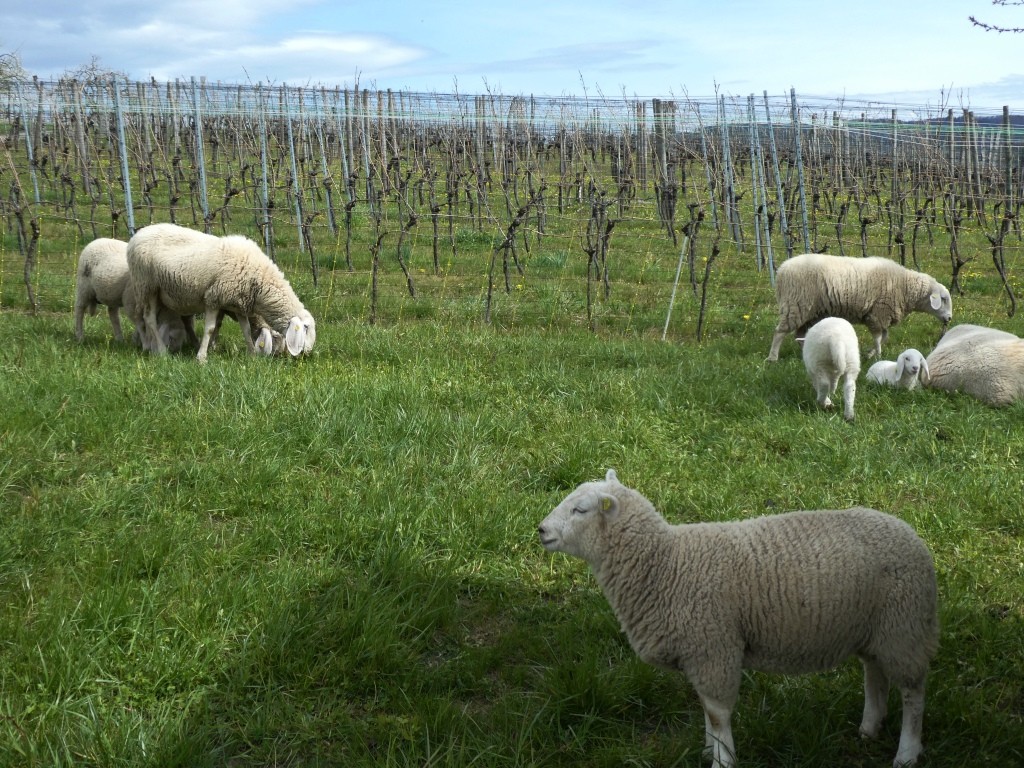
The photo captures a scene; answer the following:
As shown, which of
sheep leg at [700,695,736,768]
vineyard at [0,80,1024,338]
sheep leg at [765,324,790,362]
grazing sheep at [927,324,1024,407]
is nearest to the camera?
sheep leg at [700,695,736,768]

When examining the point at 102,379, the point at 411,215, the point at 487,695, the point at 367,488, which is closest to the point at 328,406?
the point at 367,488

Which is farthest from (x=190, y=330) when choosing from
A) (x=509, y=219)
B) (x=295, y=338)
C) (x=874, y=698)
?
(x=509, y=219)

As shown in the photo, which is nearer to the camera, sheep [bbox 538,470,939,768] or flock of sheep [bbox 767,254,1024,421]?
sheep [bbox 538,470,939,768]

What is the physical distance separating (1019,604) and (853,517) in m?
1.39

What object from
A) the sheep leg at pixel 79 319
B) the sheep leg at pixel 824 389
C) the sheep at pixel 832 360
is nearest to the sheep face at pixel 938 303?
the sheep at pixel 832 360

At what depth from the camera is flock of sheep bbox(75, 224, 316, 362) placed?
7820mm

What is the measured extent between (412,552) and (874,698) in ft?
6.56

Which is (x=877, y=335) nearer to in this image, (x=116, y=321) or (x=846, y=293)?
(x=846, y=293)

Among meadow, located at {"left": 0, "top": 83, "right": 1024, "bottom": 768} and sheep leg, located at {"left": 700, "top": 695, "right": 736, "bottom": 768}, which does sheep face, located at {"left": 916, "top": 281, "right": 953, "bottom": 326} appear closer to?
meadow, located at {"left": 0, "top": 83, "right": 1024, "bottom": 768}

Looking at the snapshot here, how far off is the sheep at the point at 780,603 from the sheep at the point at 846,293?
613 centimetres

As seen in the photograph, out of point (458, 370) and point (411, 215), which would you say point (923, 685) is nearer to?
point (458, 370)

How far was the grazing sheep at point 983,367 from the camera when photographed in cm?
693

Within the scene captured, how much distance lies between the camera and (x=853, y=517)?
302 centimetres

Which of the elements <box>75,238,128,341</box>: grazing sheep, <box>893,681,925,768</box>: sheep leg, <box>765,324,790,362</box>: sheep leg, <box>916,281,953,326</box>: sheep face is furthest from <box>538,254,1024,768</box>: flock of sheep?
<box>916,281,953,326</box>: sheep face
